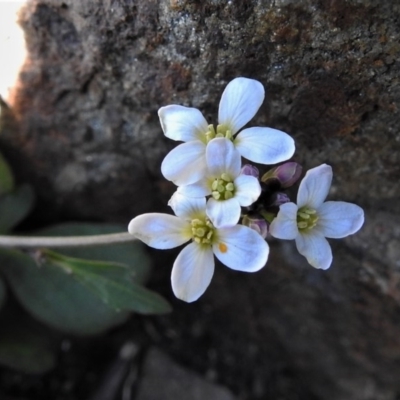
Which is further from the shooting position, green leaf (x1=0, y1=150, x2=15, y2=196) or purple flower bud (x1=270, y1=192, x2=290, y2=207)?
green leaf (x1=0, y1=150, x2=15, y2=196)

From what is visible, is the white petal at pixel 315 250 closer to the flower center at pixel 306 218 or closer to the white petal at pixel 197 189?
the flower center at pixel 306 218

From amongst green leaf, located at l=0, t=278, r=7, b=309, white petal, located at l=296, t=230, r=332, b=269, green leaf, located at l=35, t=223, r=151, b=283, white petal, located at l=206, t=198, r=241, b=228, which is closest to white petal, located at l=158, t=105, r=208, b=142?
white petal, located at l=206, t=198, r=241, b=228

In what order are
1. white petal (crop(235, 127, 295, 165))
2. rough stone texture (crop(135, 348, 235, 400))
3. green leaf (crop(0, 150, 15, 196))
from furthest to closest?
rough stone texture (crop(135, 348, 235, 400)), green leaf (crop(0, 150, 15, 196)), white petal (crop(235, 127, 295, 165))

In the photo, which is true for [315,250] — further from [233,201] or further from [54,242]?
[54,242]

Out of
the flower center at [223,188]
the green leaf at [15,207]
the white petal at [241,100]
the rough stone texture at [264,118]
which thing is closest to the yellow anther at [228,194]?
the flower center at [223,188]

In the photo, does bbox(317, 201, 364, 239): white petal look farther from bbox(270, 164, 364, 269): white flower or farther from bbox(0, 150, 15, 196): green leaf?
bbox(0, 150, 15, 196): green leaf

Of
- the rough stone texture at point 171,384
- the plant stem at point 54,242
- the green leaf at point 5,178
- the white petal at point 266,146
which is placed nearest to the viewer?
the white petal at point 266,146

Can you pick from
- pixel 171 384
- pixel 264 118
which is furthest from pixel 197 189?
pixel 171 384
